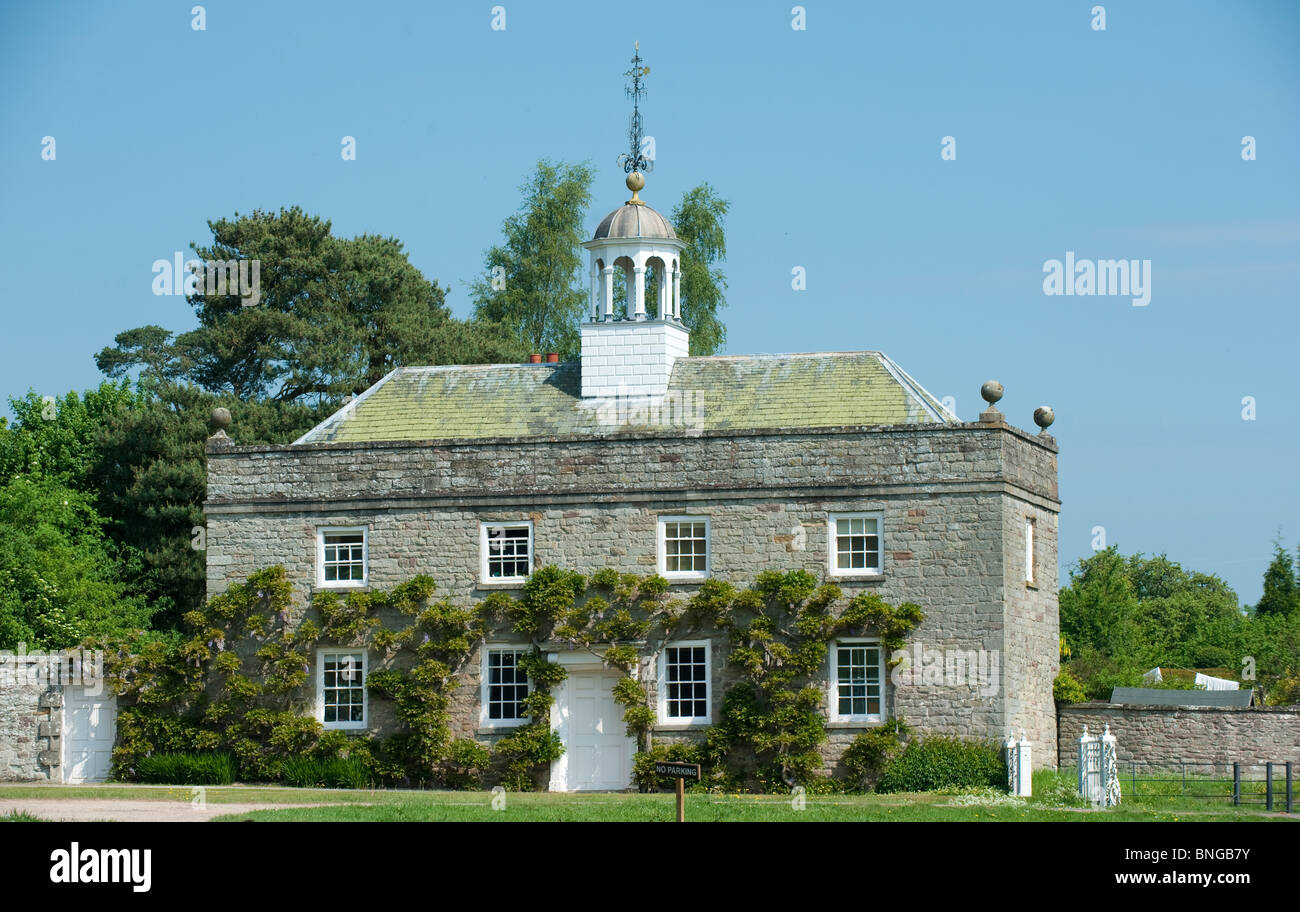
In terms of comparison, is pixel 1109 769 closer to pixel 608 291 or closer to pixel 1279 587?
pixel 608 291

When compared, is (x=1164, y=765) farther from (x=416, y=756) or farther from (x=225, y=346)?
(x=225, y=346)

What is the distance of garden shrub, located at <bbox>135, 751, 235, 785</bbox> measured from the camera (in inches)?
1227

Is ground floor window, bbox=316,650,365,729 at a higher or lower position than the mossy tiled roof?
lower

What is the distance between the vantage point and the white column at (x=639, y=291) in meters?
35.3

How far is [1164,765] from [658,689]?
9618 mm

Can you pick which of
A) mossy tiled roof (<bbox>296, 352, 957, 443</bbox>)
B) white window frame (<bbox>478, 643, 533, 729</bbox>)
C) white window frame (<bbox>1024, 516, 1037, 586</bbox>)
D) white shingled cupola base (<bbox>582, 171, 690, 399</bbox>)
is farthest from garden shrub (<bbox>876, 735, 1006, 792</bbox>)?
white shingled cupola base (<bbox>582, 171, 690, 399</bbox>)

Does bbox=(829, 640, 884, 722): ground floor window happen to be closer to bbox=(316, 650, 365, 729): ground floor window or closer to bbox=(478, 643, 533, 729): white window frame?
bbox=(478, 643, 533, 729): white window frame

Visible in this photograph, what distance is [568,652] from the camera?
102ft

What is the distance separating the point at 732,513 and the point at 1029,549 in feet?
17.9

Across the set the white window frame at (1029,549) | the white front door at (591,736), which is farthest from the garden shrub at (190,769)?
the white window frame at (1029,549)

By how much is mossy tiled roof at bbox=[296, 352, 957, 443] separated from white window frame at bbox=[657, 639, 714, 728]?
4173 millimetres
